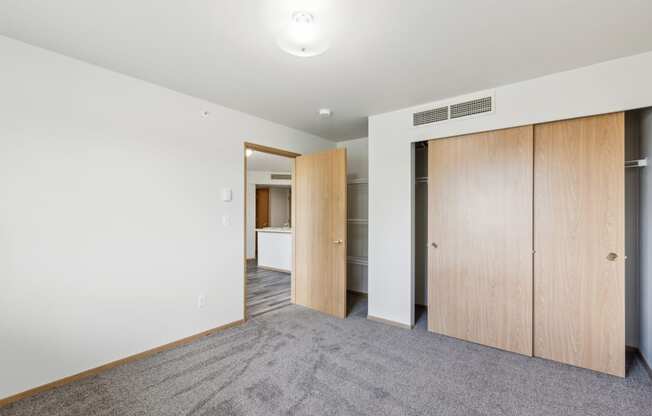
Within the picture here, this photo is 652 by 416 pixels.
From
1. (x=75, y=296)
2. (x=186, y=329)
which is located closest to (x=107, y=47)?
(x=75, y=296)

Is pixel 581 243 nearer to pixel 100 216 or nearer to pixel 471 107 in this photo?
pixel 471 107

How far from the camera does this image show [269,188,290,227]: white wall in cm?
912

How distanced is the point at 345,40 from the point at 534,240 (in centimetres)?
231

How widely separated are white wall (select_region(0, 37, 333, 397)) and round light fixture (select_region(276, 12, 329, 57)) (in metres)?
1.67

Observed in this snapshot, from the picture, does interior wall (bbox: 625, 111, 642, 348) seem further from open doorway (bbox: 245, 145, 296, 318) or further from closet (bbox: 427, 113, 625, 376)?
open doorway (bbox: 245, 145, 296, 318)

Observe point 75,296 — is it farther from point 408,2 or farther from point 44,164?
point 408,2

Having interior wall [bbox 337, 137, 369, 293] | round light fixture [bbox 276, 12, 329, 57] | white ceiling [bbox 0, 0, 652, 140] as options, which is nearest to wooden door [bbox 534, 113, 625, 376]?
white ceiling [bbox 0, 0, 652, 140]

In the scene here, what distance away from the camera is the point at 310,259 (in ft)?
13.2

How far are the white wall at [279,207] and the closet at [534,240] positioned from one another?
655cm

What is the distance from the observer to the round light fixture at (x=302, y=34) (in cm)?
170

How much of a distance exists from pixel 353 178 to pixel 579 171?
117 inches

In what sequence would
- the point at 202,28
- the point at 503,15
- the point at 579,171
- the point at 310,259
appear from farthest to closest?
1. the point at 310,259
2. the point at 579,171
3. the point at 202,28
4. the point at 503,15

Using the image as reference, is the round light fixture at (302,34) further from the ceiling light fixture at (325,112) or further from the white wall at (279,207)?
the white wall at (279,207)

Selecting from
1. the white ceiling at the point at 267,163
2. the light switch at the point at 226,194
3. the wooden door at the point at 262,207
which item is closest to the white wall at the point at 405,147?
the light switch at the point at 226,194
